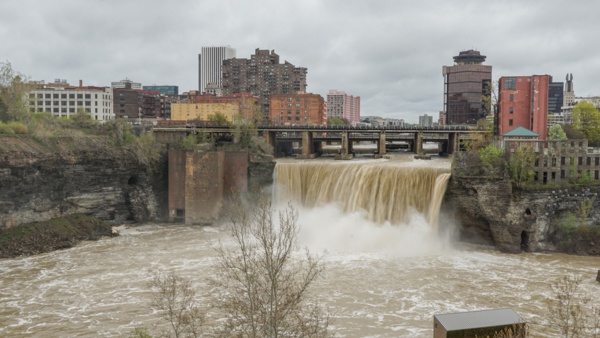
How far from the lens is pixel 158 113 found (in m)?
134

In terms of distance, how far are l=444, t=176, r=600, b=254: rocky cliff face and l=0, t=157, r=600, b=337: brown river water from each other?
1.41 meters

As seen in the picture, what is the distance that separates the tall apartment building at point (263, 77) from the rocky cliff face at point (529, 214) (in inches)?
4334

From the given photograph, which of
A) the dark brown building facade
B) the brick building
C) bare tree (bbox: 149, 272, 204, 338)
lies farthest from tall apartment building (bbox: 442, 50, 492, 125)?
bare tree (bbox: 149, 272, 204, 338)

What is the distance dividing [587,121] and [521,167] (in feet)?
92.1

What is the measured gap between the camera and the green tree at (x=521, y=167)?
40.2 m

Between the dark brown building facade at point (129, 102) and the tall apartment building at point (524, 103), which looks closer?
the tall apartment building at point (524, 103)

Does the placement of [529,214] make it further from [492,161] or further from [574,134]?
[574,134]

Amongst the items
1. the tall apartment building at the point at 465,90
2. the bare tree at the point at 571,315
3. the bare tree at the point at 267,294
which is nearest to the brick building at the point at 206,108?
the tall apartment building at the point at 465,90

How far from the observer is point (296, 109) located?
117 metres

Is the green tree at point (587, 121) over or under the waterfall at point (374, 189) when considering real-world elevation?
over

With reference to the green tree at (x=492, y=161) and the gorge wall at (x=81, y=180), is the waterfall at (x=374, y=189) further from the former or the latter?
the gorge wall at (x=81, y=180)

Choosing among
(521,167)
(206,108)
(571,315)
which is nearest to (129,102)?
(206,108)

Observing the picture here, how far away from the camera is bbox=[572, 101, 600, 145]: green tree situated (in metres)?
60.2

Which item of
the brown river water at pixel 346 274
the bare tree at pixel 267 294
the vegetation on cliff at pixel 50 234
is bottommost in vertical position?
the brown river water at pixel 346 274
